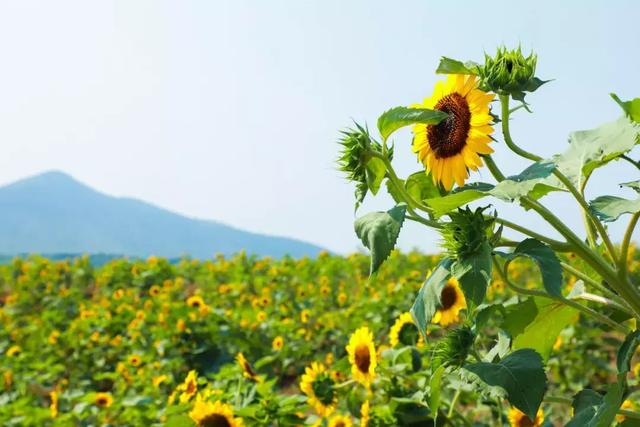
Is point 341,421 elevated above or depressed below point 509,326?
below

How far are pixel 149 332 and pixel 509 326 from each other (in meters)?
4.32

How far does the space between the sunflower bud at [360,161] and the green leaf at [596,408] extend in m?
0.50

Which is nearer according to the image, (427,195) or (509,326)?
(427,195)

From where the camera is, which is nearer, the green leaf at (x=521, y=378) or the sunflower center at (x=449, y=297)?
the green leaf at (x=521, y=378)

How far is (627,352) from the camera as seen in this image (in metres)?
1.15

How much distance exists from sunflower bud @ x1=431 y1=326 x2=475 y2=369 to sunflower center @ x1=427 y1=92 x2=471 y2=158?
373mm

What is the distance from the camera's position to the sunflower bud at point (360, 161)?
3.71 feet

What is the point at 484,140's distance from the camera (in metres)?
1.14

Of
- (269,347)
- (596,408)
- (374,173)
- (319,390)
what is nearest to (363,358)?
(319,390)

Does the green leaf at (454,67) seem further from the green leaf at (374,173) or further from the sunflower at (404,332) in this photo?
the sunflower at (404,332)

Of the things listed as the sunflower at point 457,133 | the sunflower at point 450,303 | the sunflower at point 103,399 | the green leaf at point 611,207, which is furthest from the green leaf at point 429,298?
the sunflower at point 103,399

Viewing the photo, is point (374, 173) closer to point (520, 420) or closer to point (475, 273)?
point (475, 273)

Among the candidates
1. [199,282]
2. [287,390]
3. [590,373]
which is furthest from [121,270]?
[590,373]

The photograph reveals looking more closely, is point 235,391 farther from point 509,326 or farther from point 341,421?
point 509,326
